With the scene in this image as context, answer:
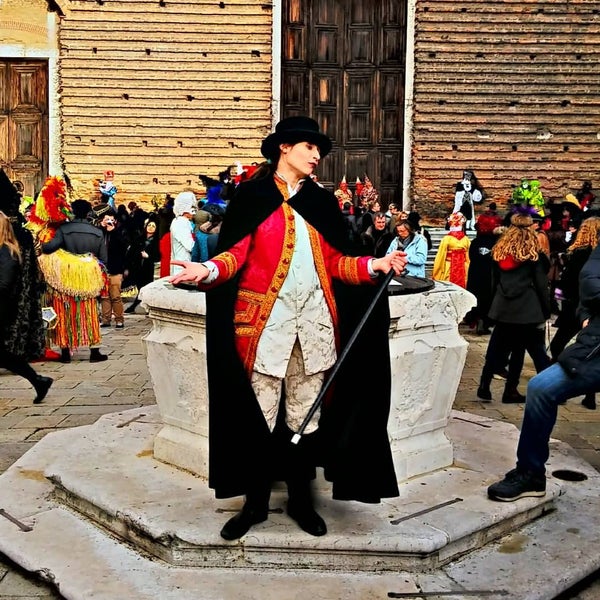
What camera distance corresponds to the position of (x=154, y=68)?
18391 mm

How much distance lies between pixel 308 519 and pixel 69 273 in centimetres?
553

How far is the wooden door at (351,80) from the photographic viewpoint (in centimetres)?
1891

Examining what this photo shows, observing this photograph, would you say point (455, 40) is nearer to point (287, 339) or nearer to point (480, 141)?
point (480, 141)

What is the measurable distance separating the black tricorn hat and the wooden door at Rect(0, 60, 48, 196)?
53.8 ft

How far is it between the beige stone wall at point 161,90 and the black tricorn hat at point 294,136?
14935 mm

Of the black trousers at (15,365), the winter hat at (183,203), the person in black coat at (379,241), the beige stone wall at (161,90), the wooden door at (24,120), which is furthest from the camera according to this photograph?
the wooden door at (24,120)

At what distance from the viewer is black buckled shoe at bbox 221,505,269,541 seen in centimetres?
371

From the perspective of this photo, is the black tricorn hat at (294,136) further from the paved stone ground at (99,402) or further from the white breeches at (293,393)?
the paved stone ground at (99,402)

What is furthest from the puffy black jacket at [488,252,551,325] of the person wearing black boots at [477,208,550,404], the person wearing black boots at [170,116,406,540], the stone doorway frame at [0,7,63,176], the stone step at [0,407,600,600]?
the stone doorway frame at [0,7,63,176]

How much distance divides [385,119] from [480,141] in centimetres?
222

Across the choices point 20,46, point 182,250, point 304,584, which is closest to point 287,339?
point 304,584

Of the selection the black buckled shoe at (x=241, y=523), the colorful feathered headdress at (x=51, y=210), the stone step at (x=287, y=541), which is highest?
the colorful feathered headdress at (x=51, y=210)

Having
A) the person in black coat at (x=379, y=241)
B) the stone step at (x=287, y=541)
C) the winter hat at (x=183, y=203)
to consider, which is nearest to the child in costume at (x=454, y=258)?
the person in black coat at (x=379, y=241)

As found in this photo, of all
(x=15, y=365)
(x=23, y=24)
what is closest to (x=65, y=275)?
(x=15, y=365)
